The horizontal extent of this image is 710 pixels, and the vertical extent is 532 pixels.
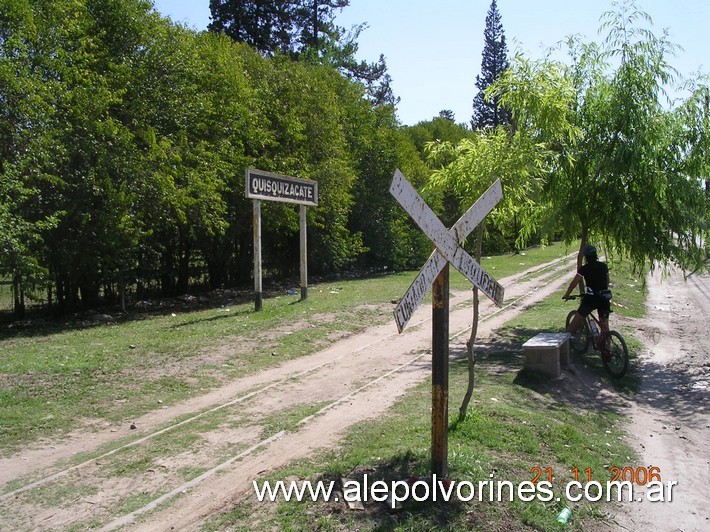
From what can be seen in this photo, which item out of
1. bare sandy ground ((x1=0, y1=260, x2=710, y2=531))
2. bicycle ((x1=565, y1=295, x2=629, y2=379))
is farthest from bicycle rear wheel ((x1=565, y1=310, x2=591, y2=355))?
bare sandy ground ((x1=0, y1=260, x2=710, y2=531))

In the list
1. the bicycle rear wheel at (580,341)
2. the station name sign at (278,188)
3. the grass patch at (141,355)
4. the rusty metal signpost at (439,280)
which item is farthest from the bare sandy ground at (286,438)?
the station name sign at (278,188)

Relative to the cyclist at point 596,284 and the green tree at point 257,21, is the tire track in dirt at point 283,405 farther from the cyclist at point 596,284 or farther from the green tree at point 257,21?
the green tree at point 257,21

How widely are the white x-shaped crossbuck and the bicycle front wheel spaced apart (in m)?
6.06

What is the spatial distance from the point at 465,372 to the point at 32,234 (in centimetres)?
922

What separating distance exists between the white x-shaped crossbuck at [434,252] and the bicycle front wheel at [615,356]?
19.9 feet

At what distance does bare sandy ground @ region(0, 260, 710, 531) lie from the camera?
500 centimetres

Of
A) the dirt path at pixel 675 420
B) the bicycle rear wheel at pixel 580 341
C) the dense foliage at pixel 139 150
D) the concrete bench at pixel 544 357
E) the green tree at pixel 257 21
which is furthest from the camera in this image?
the green tree at pixel 257 21

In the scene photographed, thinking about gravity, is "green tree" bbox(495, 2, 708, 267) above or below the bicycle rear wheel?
above

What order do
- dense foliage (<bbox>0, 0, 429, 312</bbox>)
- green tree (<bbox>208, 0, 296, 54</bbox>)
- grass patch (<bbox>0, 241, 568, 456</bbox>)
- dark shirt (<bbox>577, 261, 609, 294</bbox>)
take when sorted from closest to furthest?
grass patch (<bbox>0, 241, 568, 456</bbox>) → dark shirt (<bbox>577, 261, 609, 294</bbox>) → dense foliage (<bbox>0, 0, 429, 312</bbox>) → green tree (<bbox>208, 0, 296, 54</bbox>)

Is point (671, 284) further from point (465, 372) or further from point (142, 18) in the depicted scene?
point (142, 18)

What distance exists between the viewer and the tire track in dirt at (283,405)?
16.3 feet

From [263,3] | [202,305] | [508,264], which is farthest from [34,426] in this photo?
[263,3]

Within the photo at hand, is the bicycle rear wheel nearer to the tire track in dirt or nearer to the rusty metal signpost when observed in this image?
the tire track in dirt

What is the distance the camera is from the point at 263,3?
42.7 meters
